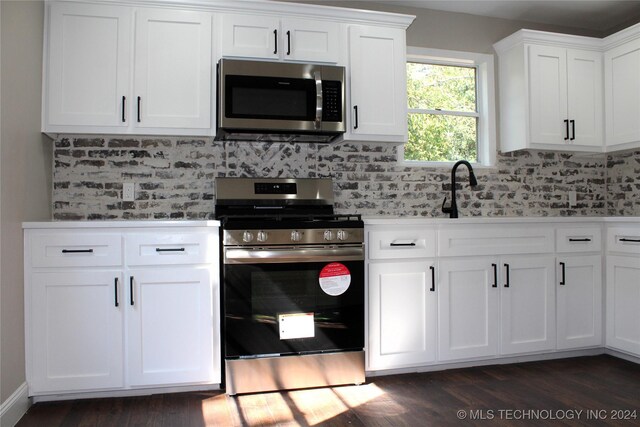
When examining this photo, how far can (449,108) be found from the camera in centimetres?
376

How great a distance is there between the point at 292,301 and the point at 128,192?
50.0 inches

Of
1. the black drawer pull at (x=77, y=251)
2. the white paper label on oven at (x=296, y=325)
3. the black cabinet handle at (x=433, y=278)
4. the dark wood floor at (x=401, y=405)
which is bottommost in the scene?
the dark wood floor at (x=401, y=405)

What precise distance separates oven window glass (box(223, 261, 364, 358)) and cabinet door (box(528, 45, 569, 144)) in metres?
1.77

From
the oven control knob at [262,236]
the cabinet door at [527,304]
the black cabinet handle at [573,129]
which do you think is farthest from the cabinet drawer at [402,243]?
the black cabinet handle at [573,129]

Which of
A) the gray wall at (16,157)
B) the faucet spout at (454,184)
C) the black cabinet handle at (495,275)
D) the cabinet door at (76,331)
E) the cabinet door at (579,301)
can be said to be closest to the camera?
the gray wall at (16,157)

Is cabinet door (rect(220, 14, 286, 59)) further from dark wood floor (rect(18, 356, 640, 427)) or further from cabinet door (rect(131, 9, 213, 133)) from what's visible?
dark wood floor (rect(18, 356, 640, 427))

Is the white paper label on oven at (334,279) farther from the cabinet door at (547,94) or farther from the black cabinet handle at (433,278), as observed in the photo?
the cabinet door at (547,94)

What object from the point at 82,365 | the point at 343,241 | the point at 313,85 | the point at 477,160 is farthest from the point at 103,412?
the point at 477,160

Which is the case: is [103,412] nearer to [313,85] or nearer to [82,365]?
[82,365]

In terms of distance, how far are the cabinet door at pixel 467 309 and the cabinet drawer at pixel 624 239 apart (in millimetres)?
872

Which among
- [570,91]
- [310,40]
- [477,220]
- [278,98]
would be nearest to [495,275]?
[477,220]

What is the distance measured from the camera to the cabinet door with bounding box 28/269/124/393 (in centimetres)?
243

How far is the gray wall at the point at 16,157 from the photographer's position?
219cm

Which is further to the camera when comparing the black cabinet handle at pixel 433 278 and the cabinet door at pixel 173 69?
the black cabinet handle at pixel 433 278
